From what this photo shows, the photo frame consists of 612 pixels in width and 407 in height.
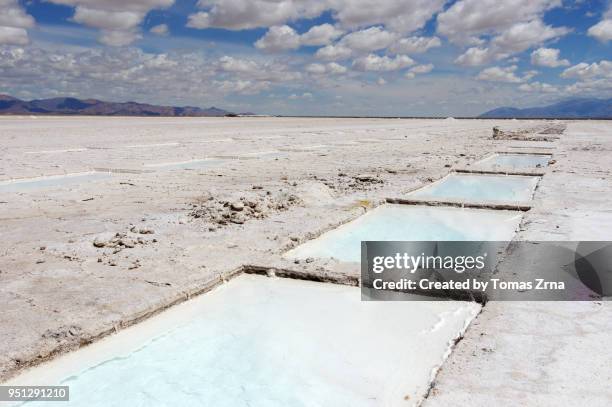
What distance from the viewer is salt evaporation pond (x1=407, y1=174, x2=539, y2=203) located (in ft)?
28.3

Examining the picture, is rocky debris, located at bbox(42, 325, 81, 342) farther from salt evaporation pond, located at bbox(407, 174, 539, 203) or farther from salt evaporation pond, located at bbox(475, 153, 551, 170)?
salt evaporation pond, located at bbox(475, 153, 551, 170)

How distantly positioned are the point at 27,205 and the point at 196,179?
350 cm

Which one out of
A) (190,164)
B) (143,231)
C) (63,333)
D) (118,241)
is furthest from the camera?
(190,164)

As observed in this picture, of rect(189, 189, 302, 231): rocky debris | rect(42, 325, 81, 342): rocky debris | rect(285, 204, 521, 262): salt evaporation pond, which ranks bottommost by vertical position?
rect(42, 325, 81, 342): rocky debris

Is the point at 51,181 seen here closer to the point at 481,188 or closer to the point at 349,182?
the point at 349,182

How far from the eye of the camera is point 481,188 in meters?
9.79

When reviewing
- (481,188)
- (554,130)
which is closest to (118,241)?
(481,188)

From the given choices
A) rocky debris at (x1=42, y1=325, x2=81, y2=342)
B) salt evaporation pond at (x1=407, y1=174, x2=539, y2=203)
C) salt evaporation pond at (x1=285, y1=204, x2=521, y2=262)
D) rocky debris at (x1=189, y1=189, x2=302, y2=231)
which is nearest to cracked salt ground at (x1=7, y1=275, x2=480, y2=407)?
rocky debris at (x1=42, y1=325, x2=81, y2=342)

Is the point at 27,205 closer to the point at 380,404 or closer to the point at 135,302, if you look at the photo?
the point at 135,302

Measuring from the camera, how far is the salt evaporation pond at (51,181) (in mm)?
8984

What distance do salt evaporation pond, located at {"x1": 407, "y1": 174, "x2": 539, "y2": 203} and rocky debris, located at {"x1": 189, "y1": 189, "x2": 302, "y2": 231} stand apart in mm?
2260

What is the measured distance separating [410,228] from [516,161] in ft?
34.4

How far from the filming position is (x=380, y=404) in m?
2.50

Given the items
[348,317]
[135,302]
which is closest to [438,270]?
[348,317]
